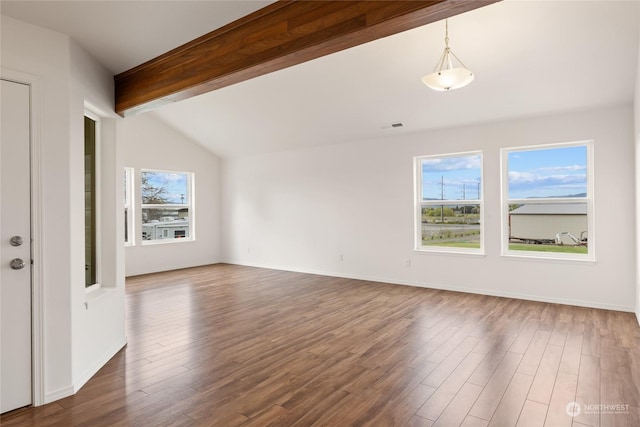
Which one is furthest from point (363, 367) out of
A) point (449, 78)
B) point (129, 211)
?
point (129, 211)

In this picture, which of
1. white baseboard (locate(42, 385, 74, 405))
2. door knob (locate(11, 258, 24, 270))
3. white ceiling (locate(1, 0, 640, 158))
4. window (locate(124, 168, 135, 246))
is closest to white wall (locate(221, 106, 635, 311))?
white ceiling (locate(1, 0, 640, 158))

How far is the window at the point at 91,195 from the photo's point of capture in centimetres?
311

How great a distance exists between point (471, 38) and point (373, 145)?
290 cm

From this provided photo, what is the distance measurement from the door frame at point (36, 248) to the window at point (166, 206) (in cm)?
517

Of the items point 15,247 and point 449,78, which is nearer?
point 15,247

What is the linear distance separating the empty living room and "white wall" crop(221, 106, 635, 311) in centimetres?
3

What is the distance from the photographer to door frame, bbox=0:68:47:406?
2.38 metres

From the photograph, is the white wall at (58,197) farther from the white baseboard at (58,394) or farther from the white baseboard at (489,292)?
the white baseboard at (489,292)

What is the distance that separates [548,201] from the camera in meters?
5.03

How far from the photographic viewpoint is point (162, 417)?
87.4 inches

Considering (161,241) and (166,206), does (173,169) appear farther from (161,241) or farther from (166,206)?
(161,241)

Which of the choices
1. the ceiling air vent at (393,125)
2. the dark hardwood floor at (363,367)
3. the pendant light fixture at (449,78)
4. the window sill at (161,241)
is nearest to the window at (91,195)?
the dark hardwood floor at (363,367)

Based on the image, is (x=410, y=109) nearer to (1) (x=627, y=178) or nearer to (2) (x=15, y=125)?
(1) (x=627, y=178)

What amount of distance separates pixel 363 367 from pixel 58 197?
2.62m
